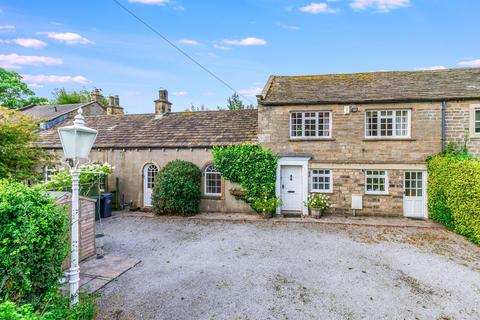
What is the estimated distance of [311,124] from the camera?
13.5 m

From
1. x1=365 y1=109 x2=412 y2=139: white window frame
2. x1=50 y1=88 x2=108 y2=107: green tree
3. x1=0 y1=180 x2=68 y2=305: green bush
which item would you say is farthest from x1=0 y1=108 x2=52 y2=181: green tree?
x1=50 y1=88 x2=108 y2=107: green tree

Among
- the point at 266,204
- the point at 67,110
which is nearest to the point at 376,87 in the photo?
the point at 266,204

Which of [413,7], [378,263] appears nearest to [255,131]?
[378,263]

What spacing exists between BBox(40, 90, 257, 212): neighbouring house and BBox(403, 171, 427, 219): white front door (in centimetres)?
814

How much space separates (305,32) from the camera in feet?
49.1

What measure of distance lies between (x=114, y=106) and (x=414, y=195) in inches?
884

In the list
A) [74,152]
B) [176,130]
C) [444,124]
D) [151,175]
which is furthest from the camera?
[176,130]

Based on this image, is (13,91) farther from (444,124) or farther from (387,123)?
(444,124)

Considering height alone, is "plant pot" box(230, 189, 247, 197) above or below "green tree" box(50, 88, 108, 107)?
below

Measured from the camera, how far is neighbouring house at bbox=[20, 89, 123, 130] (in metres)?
19.9

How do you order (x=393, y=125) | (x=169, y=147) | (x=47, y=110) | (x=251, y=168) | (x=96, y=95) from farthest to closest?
(x=96, y=95) → (x=47, y=110) → (x=169, y=147) → (x=251, y=168) → (x=393, y=125)

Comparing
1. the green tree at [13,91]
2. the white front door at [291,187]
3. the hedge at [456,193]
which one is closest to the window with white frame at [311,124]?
the white front door at [291,187]

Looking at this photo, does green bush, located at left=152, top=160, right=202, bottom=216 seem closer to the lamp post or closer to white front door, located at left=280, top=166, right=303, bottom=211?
white front door, located at left=280, top=166, right=303, bottom=211

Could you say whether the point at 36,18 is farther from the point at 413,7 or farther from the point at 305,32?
the point at 413,7
